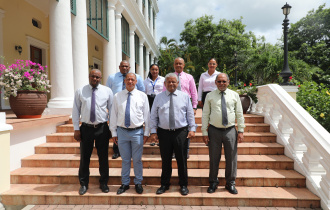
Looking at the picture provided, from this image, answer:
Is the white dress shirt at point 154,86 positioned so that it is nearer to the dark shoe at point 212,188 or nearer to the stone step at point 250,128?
the stone step at point 250,128

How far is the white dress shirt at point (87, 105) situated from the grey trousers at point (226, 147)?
1.79 meters

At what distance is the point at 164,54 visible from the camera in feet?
90.9


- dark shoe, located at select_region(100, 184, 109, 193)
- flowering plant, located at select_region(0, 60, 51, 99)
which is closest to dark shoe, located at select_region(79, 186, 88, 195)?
dark shoe, located at select_region(100, 184, 109, 193)

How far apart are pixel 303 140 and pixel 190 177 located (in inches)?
84.8

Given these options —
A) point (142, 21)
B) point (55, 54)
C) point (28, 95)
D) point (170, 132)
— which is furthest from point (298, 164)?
point (142, 21)

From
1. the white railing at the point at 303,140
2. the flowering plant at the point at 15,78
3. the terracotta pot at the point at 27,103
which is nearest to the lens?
the white railing at the point at 303,140

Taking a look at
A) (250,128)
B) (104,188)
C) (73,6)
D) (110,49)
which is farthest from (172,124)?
(110,49)

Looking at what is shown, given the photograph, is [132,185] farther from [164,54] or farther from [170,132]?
[164,54]

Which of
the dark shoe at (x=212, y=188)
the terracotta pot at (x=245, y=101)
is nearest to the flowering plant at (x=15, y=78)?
the dark shoe at (x=212, y=188)

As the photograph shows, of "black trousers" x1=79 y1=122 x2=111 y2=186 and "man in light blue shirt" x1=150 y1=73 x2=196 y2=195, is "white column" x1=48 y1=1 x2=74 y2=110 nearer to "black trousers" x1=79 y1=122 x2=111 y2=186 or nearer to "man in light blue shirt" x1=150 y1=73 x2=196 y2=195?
"black trousers" x1=79 y1=122 x2=111 y2=186

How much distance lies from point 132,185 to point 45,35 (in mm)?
8424

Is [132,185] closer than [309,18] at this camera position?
Yes

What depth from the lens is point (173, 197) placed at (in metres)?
3.72

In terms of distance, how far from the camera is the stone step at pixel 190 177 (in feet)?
13.3
